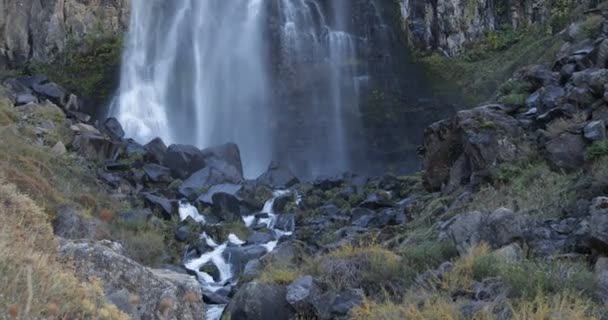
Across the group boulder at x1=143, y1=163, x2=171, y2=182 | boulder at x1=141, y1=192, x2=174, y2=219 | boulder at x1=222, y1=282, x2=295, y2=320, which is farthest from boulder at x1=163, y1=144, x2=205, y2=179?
boulder at x1=222, y1=282, x2=295, y2=320

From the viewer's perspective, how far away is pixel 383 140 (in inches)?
1298

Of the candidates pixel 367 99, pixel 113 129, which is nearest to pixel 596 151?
pixel 113 129

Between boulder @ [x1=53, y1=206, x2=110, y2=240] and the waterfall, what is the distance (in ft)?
49.1

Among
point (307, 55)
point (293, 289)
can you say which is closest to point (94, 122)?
point (307, 55)

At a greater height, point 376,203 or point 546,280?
point 546,280

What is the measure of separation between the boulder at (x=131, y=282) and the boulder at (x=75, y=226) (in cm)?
908

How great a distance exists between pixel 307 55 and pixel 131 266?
29.6m

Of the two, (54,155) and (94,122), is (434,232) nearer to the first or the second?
(54,155)

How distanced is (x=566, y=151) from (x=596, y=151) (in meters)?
1.14

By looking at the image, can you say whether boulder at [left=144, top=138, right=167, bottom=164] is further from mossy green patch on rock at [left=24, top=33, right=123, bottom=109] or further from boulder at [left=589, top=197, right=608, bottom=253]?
boulder at [left=589, top=197, right=608, bottom=253]

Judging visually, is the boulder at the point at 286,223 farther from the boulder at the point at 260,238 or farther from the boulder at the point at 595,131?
the boulder at the point at 595,131

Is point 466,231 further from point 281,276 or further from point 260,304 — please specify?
point 260,304

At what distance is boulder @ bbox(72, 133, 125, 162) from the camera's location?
25.1m

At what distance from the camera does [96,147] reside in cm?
2556
